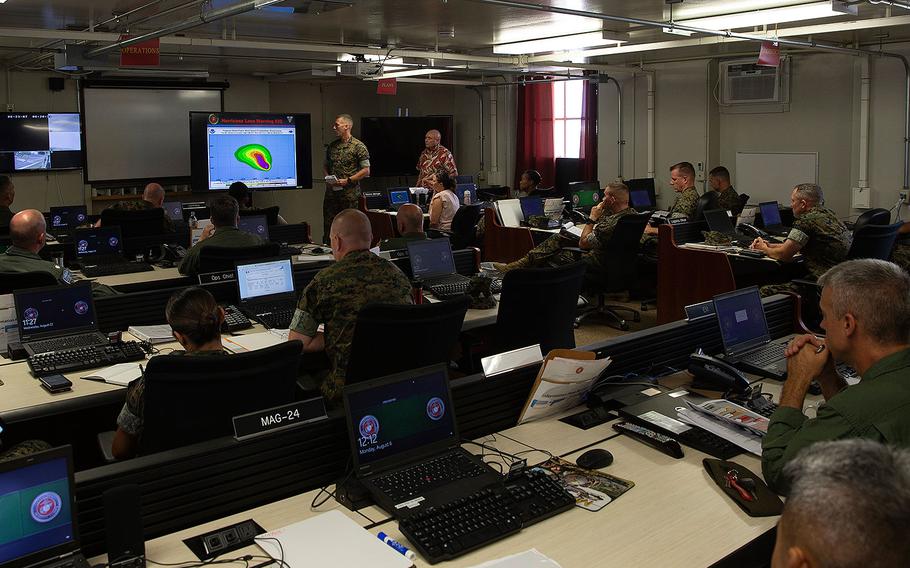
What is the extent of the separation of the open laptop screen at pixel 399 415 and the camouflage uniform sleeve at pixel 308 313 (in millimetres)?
1400

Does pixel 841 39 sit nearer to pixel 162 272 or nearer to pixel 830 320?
pixel 162 272

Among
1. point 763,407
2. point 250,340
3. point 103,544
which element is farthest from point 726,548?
point 250,340

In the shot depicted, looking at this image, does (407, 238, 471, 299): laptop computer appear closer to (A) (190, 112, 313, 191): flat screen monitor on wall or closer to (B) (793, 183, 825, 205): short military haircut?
(B) (793, 183, 825, 205): short military haircut

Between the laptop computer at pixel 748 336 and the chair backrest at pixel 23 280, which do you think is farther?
the chair backrest at pixel 23 280

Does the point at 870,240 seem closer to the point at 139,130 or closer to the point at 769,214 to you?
the point at 769,214

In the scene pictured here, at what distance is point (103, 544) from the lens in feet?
6.49

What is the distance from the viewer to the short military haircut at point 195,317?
9.57 feet

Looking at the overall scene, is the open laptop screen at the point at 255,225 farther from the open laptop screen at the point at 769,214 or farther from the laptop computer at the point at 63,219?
the open laptop screen at the point at 769,214

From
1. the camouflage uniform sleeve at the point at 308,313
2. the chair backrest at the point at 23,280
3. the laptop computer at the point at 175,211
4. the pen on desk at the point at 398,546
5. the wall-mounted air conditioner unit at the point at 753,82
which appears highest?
the wall-mounted air conditioner unit at the point at 753,82

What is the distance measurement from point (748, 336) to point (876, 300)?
1.26 m

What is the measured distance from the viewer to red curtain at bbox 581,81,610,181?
12.7m

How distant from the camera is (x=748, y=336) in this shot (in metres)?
3.58

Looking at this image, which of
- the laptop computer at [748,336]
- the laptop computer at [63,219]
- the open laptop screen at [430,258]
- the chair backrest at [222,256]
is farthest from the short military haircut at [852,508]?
the laptop computer at [63,219]

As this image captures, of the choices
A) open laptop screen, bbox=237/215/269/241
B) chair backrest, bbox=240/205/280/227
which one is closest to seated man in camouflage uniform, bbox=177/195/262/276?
open laptop screen, bbox=237/215/269/241
